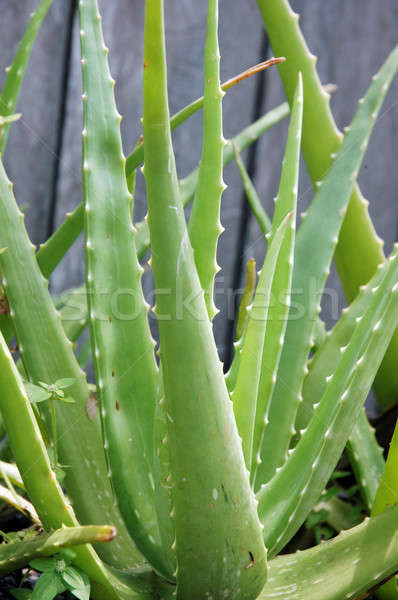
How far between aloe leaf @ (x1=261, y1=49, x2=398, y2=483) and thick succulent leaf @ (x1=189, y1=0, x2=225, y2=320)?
0.12 m

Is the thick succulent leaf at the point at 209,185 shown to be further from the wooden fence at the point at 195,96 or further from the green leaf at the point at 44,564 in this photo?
the wooden fence at the point at 195,96

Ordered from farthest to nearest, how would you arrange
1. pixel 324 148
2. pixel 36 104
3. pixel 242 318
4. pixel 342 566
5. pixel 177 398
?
pixel 36 104 → pixel 324 148 → pixel 242 318 → pixel 342 566 → pixel 177 398

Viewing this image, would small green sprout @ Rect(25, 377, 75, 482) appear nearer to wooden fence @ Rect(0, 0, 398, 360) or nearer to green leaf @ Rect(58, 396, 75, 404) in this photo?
green leaf @ Rect(58, 396, 75, 404)

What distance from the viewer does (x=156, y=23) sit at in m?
0.31

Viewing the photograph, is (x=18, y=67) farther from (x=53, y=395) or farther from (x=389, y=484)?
(x=389, y=484)

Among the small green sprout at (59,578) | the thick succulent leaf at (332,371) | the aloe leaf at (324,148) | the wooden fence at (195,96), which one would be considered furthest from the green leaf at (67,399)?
the wooden fence at (195,96)

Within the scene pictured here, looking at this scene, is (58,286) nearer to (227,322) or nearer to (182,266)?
(227,322)

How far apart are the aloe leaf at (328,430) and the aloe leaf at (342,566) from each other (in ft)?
0.08

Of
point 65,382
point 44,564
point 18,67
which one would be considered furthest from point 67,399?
point 18,67

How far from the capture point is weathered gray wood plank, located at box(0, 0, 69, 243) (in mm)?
901

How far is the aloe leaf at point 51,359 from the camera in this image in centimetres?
49

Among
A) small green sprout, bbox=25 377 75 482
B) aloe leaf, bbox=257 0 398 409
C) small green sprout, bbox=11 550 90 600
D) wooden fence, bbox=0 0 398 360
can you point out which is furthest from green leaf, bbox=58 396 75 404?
wooden fence, bbox=0 0 398 360

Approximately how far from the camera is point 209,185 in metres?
0.44

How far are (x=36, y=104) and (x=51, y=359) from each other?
0.55m
